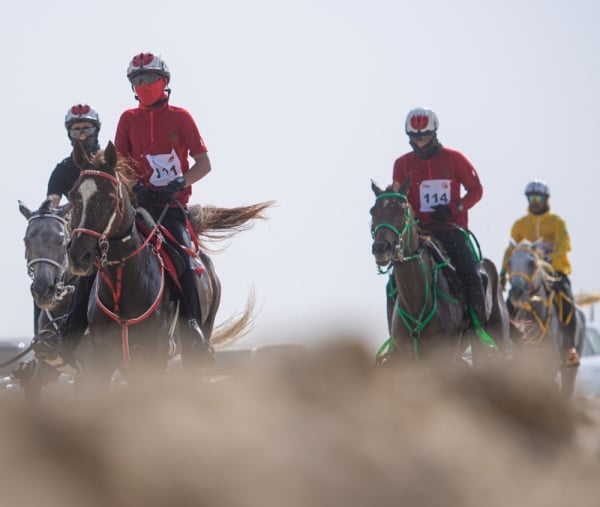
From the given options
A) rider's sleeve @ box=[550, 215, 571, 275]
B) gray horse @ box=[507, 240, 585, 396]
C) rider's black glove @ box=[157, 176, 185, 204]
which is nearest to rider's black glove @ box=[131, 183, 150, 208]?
rider's black glove @ box=[157, 176, 185, 204]

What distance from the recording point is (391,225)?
1390 cm

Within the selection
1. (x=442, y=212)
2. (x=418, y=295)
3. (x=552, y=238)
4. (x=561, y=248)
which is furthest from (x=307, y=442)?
(x=552, y=238)

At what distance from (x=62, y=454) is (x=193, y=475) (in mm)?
Result: 742

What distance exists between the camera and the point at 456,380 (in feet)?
46.7

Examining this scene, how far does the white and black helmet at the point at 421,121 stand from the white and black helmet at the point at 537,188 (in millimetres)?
6062

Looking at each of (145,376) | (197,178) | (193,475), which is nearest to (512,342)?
(197,178)

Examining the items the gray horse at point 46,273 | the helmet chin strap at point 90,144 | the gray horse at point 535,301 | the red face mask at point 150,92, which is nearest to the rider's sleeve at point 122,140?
the red face mask at point 150,92

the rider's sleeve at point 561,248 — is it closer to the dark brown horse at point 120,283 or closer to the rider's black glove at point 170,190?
the rider's black glove at point 170,190

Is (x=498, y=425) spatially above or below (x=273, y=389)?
below

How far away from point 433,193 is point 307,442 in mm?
6756

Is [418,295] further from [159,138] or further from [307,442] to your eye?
[307,442]

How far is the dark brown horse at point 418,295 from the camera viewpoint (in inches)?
553

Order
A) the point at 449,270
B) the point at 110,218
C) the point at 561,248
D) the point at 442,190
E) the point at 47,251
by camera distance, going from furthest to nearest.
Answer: the point at 561,248, the point at 442,190, the point at 449,270, the point at 47,251, the point at 110,218

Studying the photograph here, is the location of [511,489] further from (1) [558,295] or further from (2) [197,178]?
(1) [558,295]
